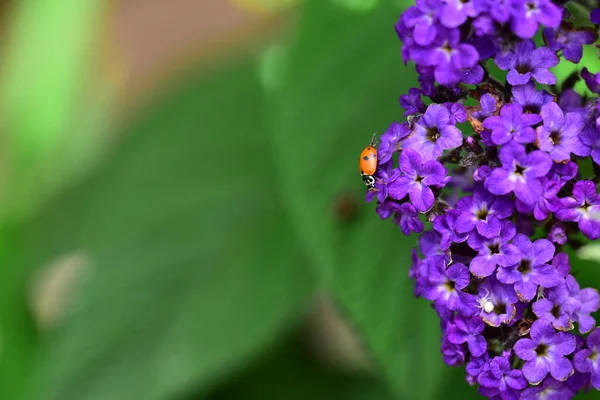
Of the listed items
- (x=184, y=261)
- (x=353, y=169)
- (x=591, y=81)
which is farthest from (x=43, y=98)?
(x=591, y=81)

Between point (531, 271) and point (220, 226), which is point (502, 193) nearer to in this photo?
point (531, 271)

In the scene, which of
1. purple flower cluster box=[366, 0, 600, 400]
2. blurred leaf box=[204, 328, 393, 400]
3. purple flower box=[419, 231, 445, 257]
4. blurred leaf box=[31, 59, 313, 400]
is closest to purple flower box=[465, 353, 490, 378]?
purple flower cluster box=[366, 0, 600, 400]

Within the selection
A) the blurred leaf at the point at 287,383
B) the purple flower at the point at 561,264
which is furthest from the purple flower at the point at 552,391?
the blurred leaf at the point at 287,383

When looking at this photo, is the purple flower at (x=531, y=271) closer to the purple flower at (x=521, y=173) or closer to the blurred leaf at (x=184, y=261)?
the purple flower at (x=521, y=173)

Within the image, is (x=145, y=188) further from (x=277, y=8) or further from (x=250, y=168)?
(x=277, y=8)

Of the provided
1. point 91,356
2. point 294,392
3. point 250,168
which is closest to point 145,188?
point 250,168

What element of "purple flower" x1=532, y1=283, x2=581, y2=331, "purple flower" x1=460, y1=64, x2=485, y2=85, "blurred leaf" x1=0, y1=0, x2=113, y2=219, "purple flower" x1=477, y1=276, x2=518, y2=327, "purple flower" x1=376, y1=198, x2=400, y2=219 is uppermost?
"purple flower" x1=460, y1=64, x2=485, y2=85

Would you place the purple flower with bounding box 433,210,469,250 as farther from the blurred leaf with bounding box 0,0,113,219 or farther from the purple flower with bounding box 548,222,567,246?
the blurred leaf with bounding box 0,0,113,219
